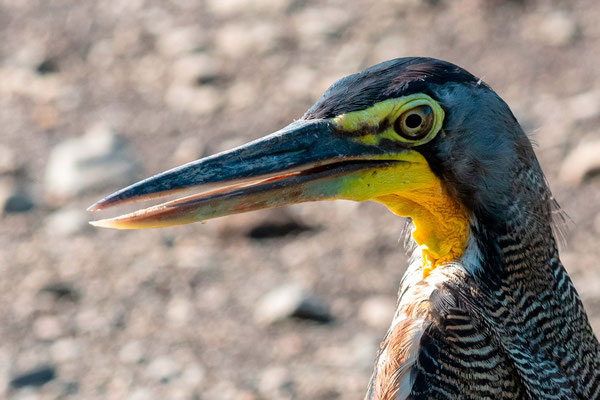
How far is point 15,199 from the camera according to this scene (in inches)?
257

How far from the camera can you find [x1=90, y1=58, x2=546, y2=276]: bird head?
3.04 meters

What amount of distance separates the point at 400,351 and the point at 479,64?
4.74m

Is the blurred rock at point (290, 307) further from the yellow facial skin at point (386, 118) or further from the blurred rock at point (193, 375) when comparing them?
the yellow facial skin at point (386, 118)

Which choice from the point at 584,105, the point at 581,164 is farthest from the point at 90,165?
the point at 584,105

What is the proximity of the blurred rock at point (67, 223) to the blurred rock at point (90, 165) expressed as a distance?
0.17 m

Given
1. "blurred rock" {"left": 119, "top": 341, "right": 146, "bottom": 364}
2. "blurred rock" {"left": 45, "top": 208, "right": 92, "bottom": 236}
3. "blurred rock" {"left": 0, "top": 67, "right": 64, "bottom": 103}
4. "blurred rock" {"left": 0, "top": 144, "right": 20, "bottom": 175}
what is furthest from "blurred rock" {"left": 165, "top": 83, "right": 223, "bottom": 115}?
"blurred rock" {"left": 119, "top": 341, "right": 146, "bottom": 364}

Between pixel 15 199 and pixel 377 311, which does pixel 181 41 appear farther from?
pixel 377 311

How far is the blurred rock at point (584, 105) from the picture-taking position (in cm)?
673

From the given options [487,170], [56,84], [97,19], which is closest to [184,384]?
[487,170]

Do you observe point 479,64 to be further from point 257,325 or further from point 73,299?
point 73,299

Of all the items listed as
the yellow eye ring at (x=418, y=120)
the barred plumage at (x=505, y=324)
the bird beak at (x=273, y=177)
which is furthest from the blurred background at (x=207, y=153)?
the bird beak at (x=273, y=177)

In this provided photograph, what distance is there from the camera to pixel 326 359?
5.22 meters

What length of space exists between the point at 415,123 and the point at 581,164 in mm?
3541

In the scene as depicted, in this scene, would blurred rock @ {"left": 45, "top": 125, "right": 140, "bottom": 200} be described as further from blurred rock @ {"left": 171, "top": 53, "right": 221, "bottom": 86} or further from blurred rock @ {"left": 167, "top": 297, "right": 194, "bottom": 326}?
blurred rock @ {"left": 167, "top": 297, "right": 194, "bottom": 326}
